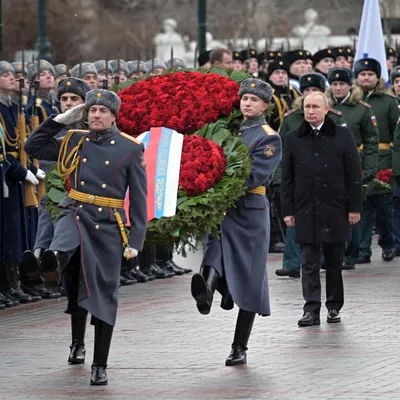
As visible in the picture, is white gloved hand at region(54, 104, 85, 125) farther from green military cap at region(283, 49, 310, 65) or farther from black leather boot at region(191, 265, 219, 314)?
green military cap at region(283, 49, 310, 65)

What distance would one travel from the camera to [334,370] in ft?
34.9

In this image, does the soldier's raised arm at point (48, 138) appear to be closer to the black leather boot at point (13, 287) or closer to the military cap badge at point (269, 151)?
the military cap badge at point (269, 151)

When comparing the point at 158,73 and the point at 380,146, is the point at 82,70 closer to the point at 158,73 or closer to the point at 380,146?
the point at 380,146

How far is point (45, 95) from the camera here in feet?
53.5

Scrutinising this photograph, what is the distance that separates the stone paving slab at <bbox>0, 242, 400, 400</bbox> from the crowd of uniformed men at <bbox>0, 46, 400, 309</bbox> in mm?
650

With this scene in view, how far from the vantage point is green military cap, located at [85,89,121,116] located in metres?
10.6

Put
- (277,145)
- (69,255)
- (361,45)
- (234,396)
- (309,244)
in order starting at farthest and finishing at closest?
1. (361,45)
2. (309,244)
3. (277,145)
4. (69,255)
5. (234,396)

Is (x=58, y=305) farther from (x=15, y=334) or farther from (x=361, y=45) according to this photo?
(x=361, y=45)

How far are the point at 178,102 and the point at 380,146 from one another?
807 centimetres

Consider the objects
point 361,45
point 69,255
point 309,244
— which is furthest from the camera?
point 361,45

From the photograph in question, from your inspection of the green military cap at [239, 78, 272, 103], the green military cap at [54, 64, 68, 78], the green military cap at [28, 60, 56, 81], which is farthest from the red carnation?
the green military cap at [54, 64, 68, 78]

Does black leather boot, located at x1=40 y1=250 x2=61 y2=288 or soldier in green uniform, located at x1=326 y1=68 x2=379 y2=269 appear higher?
soldier in green uniform, located at x1=326 y1=68 x2=379 y2=269

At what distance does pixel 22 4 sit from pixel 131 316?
30.4 m

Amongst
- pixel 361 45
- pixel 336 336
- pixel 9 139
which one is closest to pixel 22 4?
pixel 361 45
